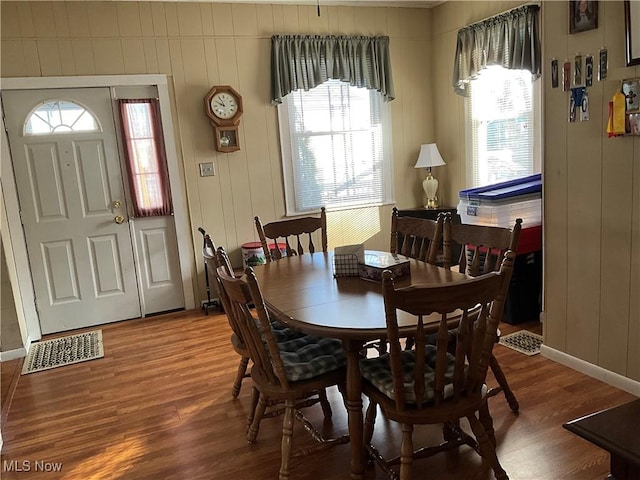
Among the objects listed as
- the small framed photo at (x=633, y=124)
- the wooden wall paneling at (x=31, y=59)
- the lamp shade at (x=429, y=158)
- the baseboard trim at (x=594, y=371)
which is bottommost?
the baseboard trim at (x=594, y=371)

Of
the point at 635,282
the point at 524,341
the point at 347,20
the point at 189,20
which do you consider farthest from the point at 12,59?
the point at 635,282

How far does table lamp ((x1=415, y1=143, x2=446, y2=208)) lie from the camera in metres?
5.01

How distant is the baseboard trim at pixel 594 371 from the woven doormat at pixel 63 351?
3.00 meters

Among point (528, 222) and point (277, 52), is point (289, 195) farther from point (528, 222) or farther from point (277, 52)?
point (528, 222)

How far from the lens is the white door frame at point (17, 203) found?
13.2 ft

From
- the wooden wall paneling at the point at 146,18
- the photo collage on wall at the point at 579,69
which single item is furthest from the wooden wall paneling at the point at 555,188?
the wooden wall paneling at the point at 146,18

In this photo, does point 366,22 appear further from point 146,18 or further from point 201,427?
point 201,427

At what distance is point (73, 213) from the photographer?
4301mm

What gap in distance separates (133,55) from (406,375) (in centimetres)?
356

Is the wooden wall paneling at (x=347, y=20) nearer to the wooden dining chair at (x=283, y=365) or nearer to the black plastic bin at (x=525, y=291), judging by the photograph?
the black plastic bin at (x=525, y=291)

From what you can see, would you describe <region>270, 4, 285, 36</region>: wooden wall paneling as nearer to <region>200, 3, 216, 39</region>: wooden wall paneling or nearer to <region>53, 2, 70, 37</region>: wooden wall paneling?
<region>200, 3, 216, 39</region>: wooden wall paneling

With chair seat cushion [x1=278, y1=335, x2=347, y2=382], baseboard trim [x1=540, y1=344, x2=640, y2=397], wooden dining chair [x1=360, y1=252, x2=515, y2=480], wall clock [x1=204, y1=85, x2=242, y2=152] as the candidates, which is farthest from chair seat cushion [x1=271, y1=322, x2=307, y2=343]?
wall clock [x1=204, y1=85, x2=242, y2=152]

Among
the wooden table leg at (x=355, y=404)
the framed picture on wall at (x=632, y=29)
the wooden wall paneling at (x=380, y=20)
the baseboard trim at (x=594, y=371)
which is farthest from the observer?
the wooden wall paneling at (x=380, y=20)

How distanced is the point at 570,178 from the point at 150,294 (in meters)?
3.44
